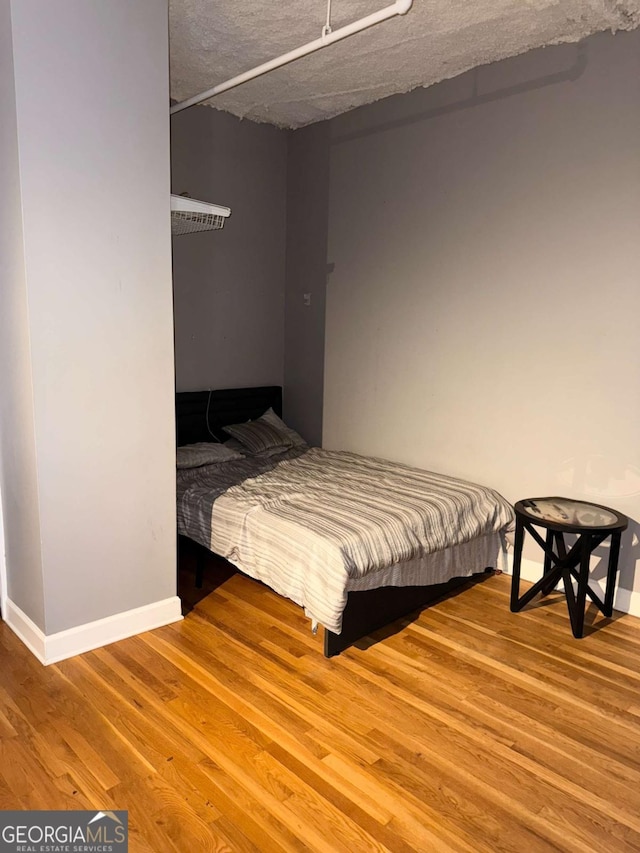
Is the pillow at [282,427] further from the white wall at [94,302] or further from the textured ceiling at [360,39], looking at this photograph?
the textured ceiling at [360,39]

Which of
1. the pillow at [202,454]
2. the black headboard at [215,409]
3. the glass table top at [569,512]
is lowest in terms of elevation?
the glass table top at [569,512]

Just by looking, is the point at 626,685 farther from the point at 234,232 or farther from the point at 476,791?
the point at 234,232

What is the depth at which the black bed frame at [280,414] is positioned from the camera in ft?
9.14

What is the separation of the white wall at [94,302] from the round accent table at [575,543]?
1778 millimetres

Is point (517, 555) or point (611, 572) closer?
point (611, 572)

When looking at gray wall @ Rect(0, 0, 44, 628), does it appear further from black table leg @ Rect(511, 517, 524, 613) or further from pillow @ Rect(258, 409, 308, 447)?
black table leg @ Rect(511, 517, 524, 613)

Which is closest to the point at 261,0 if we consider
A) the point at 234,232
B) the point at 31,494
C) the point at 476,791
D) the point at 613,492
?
the point at 234,232

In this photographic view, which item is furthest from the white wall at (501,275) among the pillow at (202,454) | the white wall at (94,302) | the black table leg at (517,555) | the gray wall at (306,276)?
the white wall at (94,302)

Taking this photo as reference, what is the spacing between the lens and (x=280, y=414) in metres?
5.02

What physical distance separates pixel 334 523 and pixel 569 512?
1214 millimetres

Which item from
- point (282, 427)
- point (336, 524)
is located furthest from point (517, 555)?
point (282, 427)

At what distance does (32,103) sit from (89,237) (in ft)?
1.65

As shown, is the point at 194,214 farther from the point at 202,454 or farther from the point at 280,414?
the point at 280,414

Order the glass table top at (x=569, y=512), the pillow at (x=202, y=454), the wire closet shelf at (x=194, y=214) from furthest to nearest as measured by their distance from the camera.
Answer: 1. the pillow at (x=202, y=454)
2. the glass table top at (x=569, y=512)
3. the wire closet shelf at (x=194, y=214)
